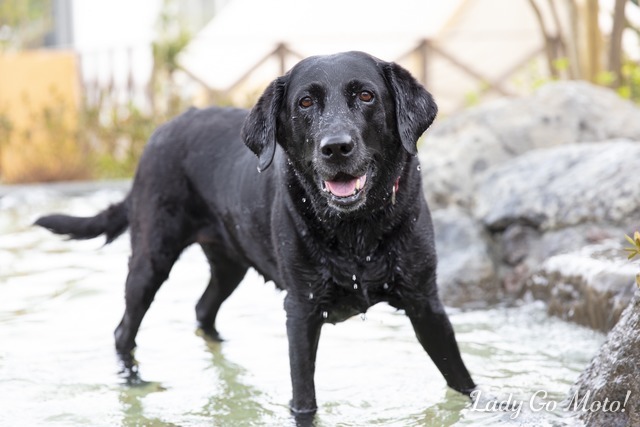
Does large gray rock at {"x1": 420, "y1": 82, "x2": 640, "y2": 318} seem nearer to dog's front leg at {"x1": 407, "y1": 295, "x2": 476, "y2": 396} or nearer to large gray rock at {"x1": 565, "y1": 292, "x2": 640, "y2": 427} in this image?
dog's front leg at {"x1": 407, "y1": 295, "x2": 476, "y2": 396}

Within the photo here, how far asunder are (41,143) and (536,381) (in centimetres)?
986

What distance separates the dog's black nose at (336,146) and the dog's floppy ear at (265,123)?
0.38 m

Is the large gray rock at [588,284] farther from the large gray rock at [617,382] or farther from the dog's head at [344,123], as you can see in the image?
the dog's head at [344,123]

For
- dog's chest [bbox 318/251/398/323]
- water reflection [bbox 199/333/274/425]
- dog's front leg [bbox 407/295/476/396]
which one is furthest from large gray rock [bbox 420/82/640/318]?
water reflection [bbox 199/333/274/425]

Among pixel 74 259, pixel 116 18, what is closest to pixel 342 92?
pixel 74 259

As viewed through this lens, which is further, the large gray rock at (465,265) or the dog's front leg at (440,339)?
the large gray rock at (465,265)

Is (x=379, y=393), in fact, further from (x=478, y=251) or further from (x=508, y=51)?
(x=508, y=51)

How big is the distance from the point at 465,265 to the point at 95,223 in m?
2.54

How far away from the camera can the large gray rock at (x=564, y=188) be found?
6.16 metres

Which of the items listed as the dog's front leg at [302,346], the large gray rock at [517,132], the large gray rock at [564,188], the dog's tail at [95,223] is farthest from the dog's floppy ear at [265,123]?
the large gray rock at [517,132]

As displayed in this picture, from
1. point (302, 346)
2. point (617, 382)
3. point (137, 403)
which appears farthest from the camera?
point (137, 403)

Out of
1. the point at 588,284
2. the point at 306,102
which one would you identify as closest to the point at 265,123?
the point at 306,102

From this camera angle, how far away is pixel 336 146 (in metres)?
3.50

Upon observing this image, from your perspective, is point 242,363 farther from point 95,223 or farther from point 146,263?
point 95,223
